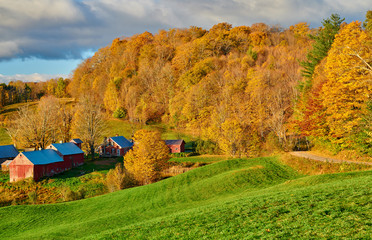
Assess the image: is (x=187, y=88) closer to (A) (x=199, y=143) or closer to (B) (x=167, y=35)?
(A) (x=199, y=143)

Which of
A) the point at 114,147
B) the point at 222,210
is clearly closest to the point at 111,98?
the point at 114,147

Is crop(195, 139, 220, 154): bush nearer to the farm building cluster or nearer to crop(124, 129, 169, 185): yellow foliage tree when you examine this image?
the farm building cluster

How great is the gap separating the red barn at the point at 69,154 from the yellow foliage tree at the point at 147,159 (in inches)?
694

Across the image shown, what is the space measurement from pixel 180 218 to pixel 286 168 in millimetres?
18202

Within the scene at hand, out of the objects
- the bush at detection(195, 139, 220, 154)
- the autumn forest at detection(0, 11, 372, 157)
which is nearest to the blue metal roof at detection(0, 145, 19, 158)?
the autumn forest at detection(0, 11, 372, 157)

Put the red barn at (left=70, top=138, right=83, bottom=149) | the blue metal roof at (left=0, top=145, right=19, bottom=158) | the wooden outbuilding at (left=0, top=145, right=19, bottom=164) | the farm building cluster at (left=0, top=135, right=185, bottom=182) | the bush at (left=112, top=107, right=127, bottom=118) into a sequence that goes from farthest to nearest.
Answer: the bush at (left=112, top=107, right=127, bottom=118) → the red barn at (left=70, top=138, right=83, bottom=149) → the blue metal roof at (left=0, top=145, right=19, bottom=158) → the wooden outbuilding at (left=0, top=145, right=19, bottom=164) → the farm building cluster at (left=0, top=135, right=185, bottom=182)

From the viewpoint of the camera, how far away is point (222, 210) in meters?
15.5

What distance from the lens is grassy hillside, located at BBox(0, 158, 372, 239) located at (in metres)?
11.2

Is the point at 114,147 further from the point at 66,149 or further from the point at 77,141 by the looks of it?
the point at 66,149

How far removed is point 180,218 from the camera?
1583cm

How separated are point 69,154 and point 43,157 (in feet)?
20.9

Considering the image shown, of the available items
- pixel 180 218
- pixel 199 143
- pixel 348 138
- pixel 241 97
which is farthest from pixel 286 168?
pixel 241 97

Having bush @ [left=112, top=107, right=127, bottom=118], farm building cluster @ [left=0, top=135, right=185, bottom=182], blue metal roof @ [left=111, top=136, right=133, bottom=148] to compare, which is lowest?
farm building cluster @ [left=0, top=135, right=185, bottom=182]

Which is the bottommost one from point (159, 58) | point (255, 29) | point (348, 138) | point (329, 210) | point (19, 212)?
point (19, 212)
